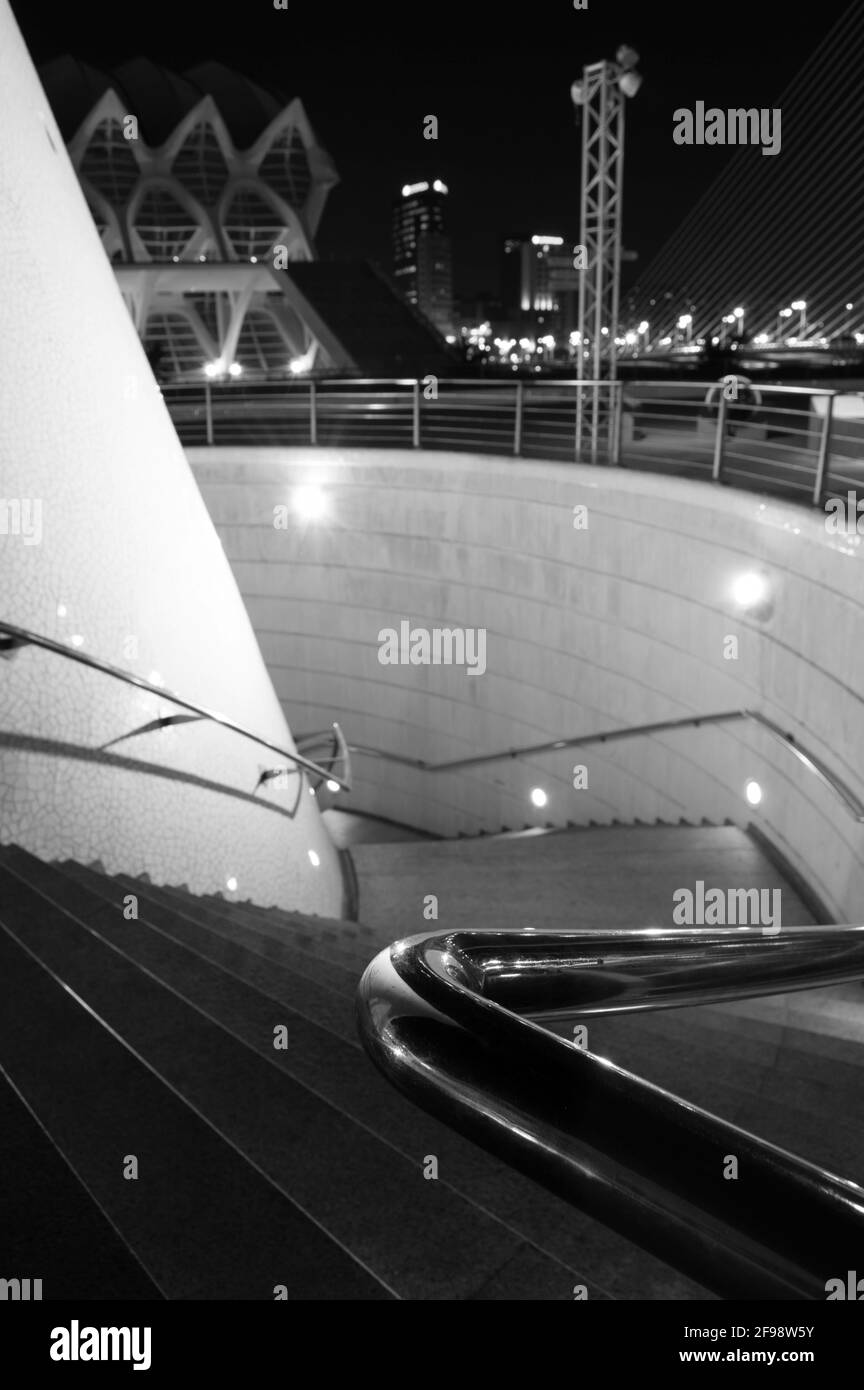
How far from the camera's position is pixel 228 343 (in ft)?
139

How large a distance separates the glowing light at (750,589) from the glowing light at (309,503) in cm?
522

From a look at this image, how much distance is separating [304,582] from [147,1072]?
9.88 meters

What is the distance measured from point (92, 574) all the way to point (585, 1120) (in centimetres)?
411

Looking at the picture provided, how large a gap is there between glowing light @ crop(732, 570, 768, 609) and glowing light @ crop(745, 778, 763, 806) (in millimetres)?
1215

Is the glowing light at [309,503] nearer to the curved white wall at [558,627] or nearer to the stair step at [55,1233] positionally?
the curved white wall at [558,627]

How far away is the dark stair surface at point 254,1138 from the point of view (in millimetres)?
1738

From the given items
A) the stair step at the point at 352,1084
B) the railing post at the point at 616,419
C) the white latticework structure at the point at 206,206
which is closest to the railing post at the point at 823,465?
the railing post at the point at 616,419

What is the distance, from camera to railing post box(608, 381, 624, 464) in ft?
27.6

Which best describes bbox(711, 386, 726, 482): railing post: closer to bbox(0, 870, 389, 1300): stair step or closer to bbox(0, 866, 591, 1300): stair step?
bbox(0, 866, 591, 1300): stair step

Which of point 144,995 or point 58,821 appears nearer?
point 144,995

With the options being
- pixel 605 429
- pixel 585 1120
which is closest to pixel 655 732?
pixel 605 429
